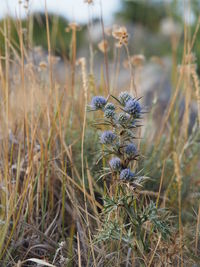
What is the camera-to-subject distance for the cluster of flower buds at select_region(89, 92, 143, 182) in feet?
3.90

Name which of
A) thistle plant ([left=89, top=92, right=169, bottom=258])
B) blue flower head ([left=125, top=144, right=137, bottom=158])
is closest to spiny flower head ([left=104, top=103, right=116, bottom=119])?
thistle plant ([left=89, top=92, right=169, bottom=258])

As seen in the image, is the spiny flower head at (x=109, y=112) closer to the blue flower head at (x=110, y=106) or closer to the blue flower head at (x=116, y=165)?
the blue flower head at (x=110, y=106)

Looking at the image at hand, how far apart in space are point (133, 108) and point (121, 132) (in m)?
0.09

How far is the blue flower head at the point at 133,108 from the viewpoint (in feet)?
3.88

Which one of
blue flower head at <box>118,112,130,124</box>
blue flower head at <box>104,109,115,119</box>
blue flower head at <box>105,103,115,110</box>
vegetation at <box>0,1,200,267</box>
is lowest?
vegetation at <box>0,1,200,267</box>

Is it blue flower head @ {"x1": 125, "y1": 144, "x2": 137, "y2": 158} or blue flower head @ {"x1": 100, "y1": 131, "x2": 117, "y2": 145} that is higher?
blue flower head @ {"x1": 100, "y1": 131, "x2": 117, "y2": 145}

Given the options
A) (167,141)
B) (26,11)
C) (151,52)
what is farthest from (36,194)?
(151,52)

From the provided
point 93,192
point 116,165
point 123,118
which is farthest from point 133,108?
point 93,192

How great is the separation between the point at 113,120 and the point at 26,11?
2.51 ft

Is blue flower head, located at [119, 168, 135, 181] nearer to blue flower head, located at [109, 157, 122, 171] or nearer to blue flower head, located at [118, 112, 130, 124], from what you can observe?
blue flower head, located at [109, 157, 122, 171]

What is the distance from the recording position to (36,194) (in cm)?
169

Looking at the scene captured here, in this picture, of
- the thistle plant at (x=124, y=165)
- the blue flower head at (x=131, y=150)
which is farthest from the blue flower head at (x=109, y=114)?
the blue flower head at (x=131, y=150)

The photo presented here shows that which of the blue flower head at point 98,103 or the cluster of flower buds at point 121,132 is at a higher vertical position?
the blue flower head at point 98,103

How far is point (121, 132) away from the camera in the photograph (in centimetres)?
122
